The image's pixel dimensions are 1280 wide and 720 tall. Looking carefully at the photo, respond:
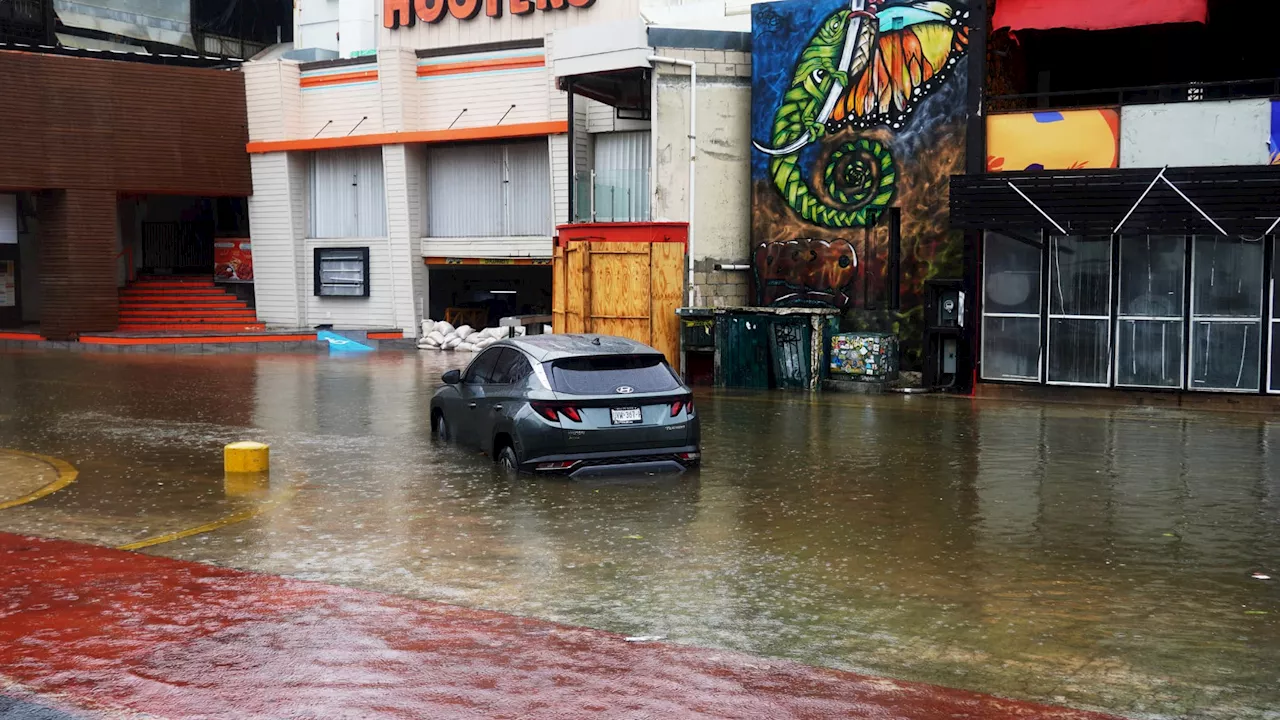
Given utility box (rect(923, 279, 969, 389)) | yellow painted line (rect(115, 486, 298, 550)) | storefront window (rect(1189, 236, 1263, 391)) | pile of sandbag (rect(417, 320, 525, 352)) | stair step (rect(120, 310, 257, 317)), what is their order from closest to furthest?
yellow painted line (rect(115, 486, 298, 550)) → storefront window (rect(1189, 236, 1263, 391)) → utility box (rect(923, 279, 969, 389)) → pile of sandbag (rect(417, 320, 525, 352)) → stair step (rect(120, 310, 257, 317))

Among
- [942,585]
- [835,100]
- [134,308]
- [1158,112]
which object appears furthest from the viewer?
[134,308]

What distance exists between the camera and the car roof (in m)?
13.2

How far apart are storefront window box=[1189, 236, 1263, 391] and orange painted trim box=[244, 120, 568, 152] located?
670 inches

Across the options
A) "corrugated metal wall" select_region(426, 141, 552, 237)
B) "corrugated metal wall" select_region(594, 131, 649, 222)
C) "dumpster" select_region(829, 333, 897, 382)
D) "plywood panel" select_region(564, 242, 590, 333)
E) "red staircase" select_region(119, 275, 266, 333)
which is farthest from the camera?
"red staircase" select_region(119, 275, 266, 333)

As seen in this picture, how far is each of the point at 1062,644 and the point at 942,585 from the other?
147cm

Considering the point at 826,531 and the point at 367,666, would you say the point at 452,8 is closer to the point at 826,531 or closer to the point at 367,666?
the point at 826,531

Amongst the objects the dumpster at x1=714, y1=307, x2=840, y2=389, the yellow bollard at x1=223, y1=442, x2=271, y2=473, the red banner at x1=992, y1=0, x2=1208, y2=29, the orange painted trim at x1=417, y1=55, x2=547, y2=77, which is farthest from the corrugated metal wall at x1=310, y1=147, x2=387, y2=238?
the yellow bollard at x1=223, y1=442, x2=271, y2=473

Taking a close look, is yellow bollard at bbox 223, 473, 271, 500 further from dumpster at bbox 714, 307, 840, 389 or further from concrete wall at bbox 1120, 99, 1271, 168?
concrete wall at bbox 1120, 99, 1271, 168

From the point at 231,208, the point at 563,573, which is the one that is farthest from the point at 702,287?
the point at 231,208

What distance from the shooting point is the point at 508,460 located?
13477mm

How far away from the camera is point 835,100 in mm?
23875

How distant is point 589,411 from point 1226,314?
40.5 ft

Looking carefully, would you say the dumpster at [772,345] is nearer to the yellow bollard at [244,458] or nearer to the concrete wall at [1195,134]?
the concrete wall at [1195,134]

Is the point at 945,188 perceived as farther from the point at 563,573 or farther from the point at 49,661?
the point at 49,661
